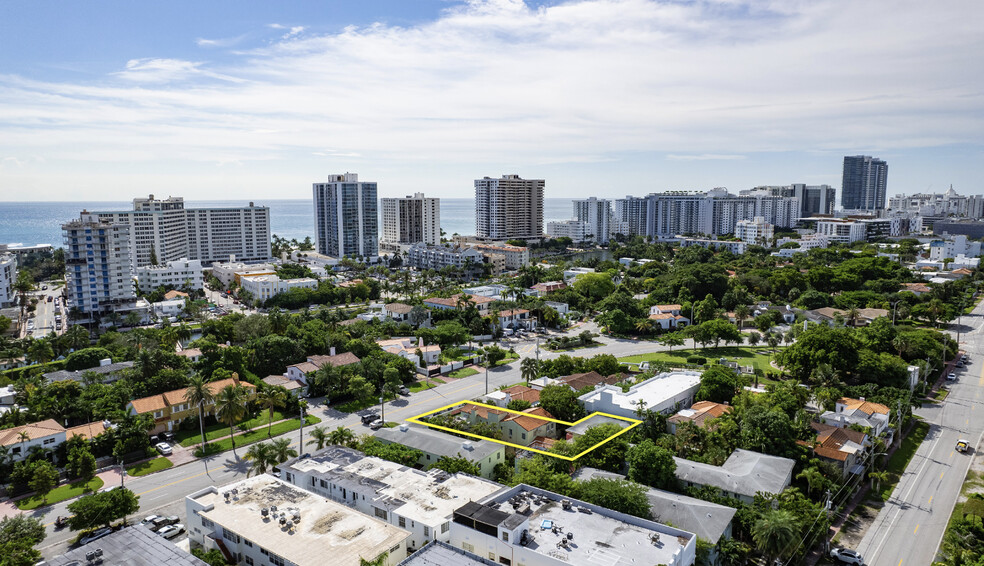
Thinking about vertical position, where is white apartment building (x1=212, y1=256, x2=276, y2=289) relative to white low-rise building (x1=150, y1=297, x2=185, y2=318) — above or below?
above

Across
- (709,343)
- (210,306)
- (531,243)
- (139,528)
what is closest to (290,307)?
(210,306)

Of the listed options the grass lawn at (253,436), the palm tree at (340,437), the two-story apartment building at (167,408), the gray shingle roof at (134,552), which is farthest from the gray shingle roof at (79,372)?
the gray shingle roof at (134,552)

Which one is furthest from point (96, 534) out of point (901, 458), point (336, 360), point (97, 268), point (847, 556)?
point (97, 268)

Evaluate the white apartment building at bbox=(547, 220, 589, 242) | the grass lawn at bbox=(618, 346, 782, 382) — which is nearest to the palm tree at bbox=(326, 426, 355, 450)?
the grass lawn at bbox=(618, 346, 782, 382)

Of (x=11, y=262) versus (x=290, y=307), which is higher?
(x=11, y=262)

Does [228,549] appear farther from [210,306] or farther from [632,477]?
[210,306]

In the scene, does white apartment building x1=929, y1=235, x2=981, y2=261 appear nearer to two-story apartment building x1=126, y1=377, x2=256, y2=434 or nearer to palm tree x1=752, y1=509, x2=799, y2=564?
palm tree x1=752, y1=509, x2=799, y2=564
